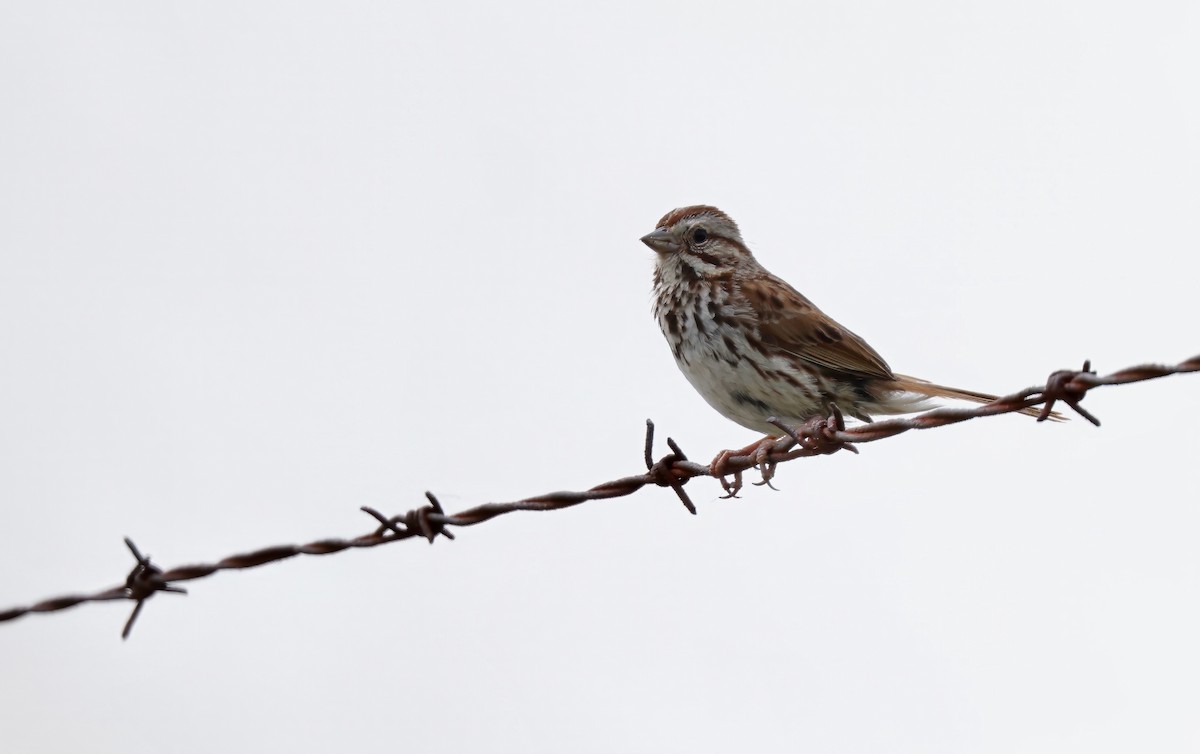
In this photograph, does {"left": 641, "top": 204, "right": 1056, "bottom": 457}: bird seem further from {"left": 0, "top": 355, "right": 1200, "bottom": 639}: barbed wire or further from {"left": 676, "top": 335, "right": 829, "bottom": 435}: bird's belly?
{"left": 0, "top": 355, "right": 1200, "bottom": 639}: barbed wire

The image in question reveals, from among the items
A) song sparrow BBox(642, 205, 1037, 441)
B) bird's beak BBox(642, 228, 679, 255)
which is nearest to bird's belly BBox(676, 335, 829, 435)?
song sparrow BBox(642, 205, 1037, 441)

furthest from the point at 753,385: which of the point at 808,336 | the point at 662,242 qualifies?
the point at 662,242

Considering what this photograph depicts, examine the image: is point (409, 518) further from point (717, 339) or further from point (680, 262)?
point (680, 262)

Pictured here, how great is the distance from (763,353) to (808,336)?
0.31 metres

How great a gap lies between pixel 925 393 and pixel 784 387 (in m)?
0.71

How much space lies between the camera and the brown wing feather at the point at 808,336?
670cm

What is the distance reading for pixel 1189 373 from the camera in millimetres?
3410

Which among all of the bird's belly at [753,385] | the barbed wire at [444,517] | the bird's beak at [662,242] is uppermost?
the bird's beak at [662,242]

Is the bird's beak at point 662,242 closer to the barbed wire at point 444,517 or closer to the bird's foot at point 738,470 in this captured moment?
the bird's foot at point 738,470

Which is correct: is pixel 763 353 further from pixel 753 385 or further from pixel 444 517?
pixel 444 517

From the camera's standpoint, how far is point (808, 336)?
6781 mm

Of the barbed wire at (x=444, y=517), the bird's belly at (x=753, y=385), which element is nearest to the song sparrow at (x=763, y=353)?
the bird's belly at (x=753, y=385)

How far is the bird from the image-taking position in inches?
259

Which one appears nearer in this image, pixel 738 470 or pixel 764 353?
pixel 738 470
